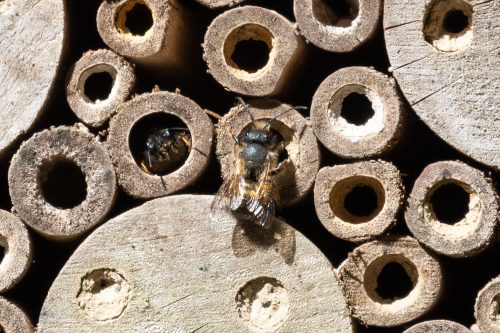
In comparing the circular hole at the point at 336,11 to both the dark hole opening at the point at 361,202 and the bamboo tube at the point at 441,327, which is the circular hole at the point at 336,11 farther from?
the bamboo tube at the point at 441,327

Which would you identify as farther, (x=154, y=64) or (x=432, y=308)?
(x=154, y=64)

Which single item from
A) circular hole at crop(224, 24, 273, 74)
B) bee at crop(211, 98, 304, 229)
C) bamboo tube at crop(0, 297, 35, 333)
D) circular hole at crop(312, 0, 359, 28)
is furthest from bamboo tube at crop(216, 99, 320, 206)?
bamboo tube at crop(0, 297, 35, 333)

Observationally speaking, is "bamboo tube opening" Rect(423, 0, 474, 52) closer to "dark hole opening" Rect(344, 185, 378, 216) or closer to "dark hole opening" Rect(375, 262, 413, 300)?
"dark hole opening" Rect(344, 185, 378, 216)

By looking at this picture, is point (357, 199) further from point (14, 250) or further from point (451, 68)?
point (14, 250)

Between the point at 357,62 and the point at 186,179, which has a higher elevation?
the point at 357,62

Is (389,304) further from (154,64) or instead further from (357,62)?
(154,64)

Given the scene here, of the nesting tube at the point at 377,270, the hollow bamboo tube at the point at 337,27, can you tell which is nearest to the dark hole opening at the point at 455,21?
the hollow bamboo tube at the point at 337,27

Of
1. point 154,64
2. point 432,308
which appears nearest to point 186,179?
point 154,64
